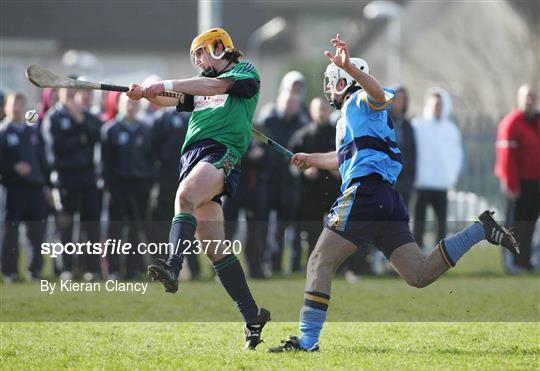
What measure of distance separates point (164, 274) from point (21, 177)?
7157 mm

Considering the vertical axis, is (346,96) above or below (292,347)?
above

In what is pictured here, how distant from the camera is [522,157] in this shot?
1541 centimetres

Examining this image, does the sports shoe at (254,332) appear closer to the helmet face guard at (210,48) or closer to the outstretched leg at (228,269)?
the outstretched leg at (228,269)

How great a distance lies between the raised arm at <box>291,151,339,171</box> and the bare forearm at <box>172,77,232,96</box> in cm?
94

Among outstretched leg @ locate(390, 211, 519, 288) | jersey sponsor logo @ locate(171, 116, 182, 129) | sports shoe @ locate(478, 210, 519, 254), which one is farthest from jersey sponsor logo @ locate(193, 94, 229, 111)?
jersey sponsor logo @ locate(171, 116, 182, 129)

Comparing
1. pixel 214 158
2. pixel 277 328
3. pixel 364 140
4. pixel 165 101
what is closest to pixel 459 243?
pixel 364 140

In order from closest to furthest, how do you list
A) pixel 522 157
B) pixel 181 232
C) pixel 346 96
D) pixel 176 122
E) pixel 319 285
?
pixel 319 285
pixel 181 232
pixel 346 96
pixel 176 122
pixel 522 157

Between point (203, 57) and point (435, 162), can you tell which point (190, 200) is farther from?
point (435, 162)

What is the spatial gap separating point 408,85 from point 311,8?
45.5ft

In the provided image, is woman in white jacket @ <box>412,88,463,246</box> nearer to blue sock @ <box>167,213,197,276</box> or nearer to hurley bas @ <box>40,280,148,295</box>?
hurley bas @ <box>40,280,148,295</box>

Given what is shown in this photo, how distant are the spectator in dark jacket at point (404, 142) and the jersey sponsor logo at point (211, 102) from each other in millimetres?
6594

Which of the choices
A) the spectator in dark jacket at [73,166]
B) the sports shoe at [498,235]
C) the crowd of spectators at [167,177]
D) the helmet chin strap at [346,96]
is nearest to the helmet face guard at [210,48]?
the helmet chin strap at [346,96]

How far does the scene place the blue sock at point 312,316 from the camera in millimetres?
7953

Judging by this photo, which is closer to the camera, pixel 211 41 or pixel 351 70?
pixel 351 70
